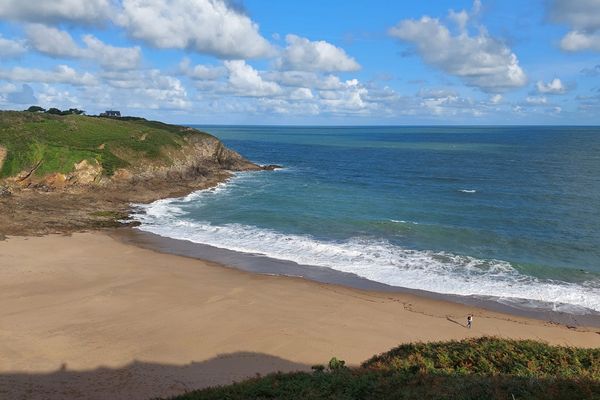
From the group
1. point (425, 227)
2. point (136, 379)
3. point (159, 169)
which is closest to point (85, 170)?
point (159, 169)

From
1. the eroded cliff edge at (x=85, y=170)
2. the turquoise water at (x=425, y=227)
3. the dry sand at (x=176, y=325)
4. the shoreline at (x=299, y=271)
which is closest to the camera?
the dry sand at (x=176, y=325)

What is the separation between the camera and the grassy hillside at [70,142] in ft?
168

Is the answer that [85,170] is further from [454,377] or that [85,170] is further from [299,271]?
[454,377]

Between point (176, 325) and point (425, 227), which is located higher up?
point (425, 227)

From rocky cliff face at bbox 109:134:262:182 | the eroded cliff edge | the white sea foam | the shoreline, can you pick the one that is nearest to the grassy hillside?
the eroded cliff edge

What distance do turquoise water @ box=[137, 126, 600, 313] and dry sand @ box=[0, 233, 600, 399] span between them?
4.48 metres

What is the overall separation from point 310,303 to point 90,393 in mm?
12928

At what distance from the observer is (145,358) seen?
64.0 feet

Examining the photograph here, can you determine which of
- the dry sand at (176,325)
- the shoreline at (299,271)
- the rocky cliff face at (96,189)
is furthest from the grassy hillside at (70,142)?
the dry sand at (176,325)

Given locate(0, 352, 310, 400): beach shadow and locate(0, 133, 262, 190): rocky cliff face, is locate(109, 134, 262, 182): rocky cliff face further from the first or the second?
locate(0, 352, 310, 400): beach shadow

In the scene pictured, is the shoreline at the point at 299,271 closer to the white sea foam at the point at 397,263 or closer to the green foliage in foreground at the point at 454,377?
the white sea foam at the point at 397,263

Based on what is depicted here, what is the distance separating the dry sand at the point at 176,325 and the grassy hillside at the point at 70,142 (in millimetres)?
21187

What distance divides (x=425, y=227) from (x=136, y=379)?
31008mm

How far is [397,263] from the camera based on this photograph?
3394cm
